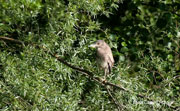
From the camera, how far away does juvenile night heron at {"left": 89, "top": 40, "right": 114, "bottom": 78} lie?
3679mm

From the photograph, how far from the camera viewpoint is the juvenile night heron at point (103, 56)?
3679 millimetres

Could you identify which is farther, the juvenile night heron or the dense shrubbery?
the juvenile night heron

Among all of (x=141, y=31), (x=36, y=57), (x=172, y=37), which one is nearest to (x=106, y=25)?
(x=141, y=31)

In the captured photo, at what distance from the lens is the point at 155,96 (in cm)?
337

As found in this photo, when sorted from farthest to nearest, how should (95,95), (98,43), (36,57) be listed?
(98,43) < (95,95) < (36,57)

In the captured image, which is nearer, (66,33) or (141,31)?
(66,33)

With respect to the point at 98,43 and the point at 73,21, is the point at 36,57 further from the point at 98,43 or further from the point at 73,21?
the point at 98,43

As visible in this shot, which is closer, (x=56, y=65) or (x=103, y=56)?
(x=56, y=65)

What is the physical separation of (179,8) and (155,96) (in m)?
1.98

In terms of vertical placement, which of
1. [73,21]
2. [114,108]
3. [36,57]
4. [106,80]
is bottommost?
[114,108]

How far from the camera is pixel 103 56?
3.81 meters

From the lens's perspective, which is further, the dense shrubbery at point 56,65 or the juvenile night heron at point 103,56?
the juvenile night heron at point 103,56

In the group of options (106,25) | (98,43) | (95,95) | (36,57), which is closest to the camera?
(36,57)

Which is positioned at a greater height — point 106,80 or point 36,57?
point 36,57
